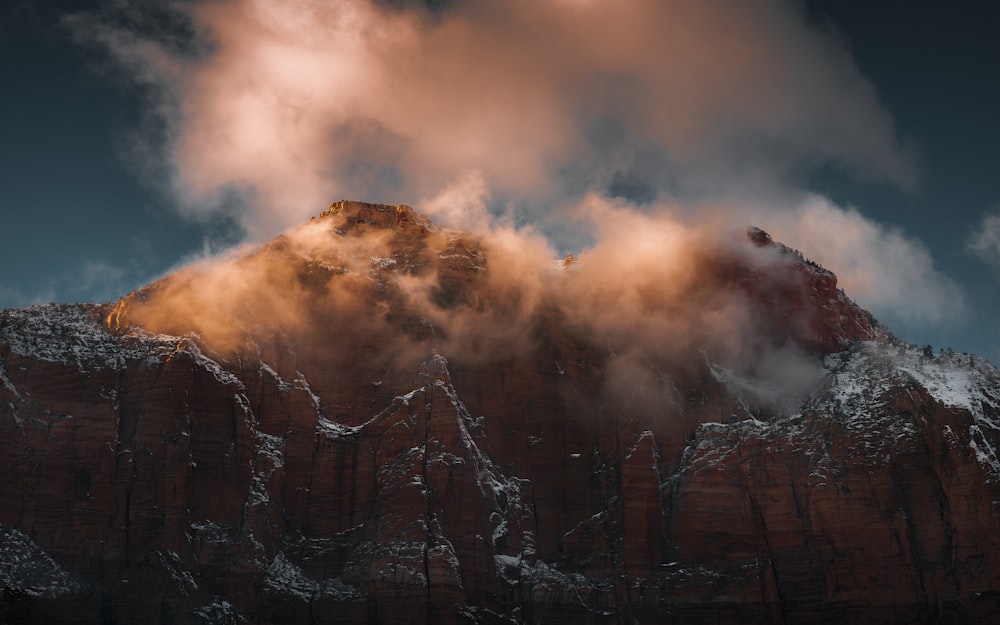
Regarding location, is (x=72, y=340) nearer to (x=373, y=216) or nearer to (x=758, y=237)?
(x=373, y=216)

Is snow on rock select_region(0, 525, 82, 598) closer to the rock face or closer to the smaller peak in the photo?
the rock face

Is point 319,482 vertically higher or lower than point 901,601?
higher

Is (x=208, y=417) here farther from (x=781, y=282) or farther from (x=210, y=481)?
(x=781, y=282)

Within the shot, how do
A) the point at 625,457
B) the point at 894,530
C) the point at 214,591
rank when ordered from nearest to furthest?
the point at 214,591, the point at 894,530, the point at 625,457

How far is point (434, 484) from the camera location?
398 feet

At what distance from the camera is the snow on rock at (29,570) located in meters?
106

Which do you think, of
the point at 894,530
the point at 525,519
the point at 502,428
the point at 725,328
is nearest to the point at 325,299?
the point at 502,428

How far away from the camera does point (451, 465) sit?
403ft

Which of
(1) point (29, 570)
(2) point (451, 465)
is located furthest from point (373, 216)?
(1) point (29, 570)

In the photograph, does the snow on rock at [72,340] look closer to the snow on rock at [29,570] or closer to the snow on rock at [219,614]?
the snow on rock at [29,570]

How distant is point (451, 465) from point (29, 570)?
4175 centimetres

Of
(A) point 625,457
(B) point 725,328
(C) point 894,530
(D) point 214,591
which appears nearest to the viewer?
(D) point 214,591

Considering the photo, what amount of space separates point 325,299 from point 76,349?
2793 cm

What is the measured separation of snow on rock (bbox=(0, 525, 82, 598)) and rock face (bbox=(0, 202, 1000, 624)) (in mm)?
261
